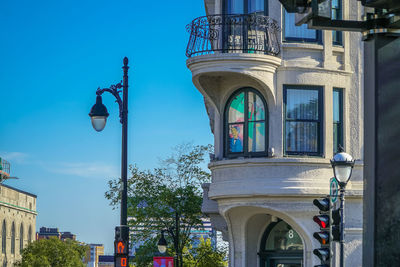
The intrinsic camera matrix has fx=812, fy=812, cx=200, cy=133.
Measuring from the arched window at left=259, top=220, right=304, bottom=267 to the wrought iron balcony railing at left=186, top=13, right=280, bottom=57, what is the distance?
592 centimetres

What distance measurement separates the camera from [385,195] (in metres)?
4.34

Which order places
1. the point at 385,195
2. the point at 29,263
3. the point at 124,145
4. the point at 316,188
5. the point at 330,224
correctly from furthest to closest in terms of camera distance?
the point at 29,263 < the point at 316,188 < the point at 124,145 < the point at 330,224 < the point at 385,195

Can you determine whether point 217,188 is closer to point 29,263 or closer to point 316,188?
point 316,188

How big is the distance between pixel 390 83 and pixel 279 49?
19537 millimetres

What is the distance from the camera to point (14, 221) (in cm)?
13450

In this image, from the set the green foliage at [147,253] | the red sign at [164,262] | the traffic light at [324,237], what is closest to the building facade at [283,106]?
the red sign at [164,262]

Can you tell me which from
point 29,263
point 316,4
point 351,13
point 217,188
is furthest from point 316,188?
point 29,263

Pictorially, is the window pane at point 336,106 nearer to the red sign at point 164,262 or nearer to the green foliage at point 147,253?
the red sign at point 164,262

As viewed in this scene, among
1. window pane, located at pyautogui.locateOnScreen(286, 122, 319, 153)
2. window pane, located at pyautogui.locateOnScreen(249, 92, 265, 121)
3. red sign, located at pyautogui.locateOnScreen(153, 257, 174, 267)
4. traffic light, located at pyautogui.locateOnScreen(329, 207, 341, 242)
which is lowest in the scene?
red sign, located at pyautogui.locateOnScreen(153, 257, 174, 267)

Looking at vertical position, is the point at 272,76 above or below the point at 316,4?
above

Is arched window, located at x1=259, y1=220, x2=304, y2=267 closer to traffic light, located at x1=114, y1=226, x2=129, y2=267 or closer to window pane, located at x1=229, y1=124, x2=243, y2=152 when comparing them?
window pane, located at x1=229, y1=124, x2=243, y2=152

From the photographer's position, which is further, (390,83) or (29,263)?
(29,263)

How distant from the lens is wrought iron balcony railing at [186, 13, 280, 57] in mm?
23547

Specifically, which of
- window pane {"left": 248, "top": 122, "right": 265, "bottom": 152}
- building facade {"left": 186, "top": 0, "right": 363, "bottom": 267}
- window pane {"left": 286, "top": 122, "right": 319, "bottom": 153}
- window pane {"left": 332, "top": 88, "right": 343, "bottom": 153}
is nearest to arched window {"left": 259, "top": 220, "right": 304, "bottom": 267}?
building facade {"left": 186, "top": 0, "right": 363, "bottom": 267}
